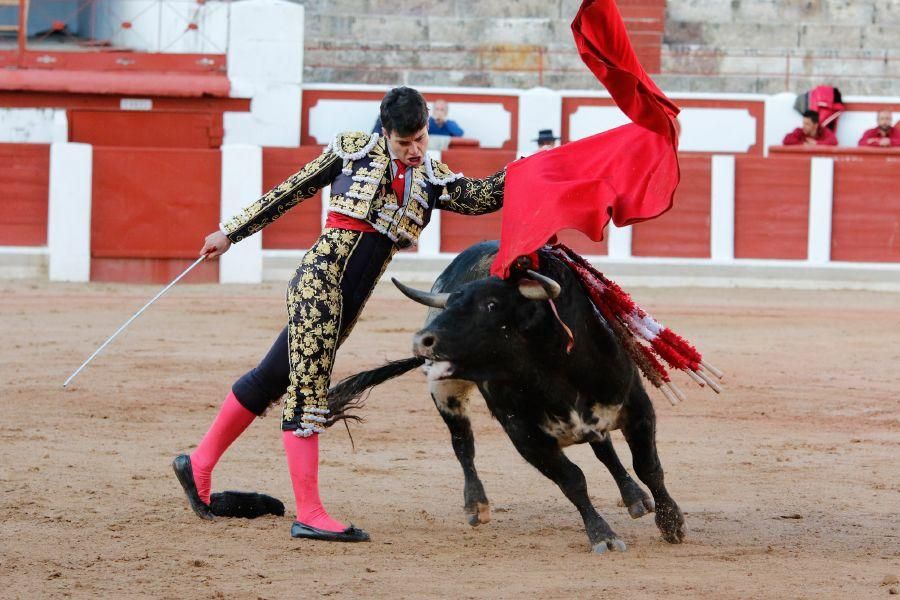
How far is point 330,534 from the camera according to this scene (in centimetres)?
322

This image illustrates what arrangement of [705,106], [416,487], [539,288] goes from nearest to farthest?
[539,288]
[416,487]
[705,106]

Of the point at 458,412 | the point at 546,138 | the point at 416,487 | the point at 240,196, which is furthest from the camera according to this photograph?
the point at 240,196

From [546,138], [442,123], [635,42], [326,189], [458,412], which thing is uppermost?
[635,42]

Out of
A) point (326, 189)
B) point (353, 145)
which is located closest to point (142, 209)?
point (326, 189)

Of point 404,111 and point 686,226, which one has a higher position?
point 404,111

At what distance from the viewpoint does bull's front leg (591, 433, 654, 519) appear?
3.43m

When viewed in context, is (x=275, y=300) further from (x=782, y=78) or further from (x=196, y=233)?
(x=782, y=78)

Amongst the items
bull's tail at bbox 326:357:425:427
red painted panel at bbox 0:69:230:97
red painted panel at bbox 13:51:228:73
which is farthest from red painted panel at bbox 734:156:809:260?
bull's tail at bbox 326:357:425:427

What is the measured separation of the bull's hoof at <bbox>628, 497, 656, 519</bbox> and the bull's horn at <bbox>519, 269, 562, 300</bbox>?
2.01 ft

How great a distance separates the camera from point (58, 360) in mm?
6391

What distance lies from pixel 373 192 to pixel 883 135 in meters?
8.59

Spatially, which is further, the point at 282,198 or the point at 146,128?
the point at 146,128

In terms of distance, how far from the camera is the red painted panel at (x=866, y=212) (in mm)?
10672

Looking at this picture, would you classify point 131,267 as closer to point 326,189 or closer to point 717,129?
point 326,189
